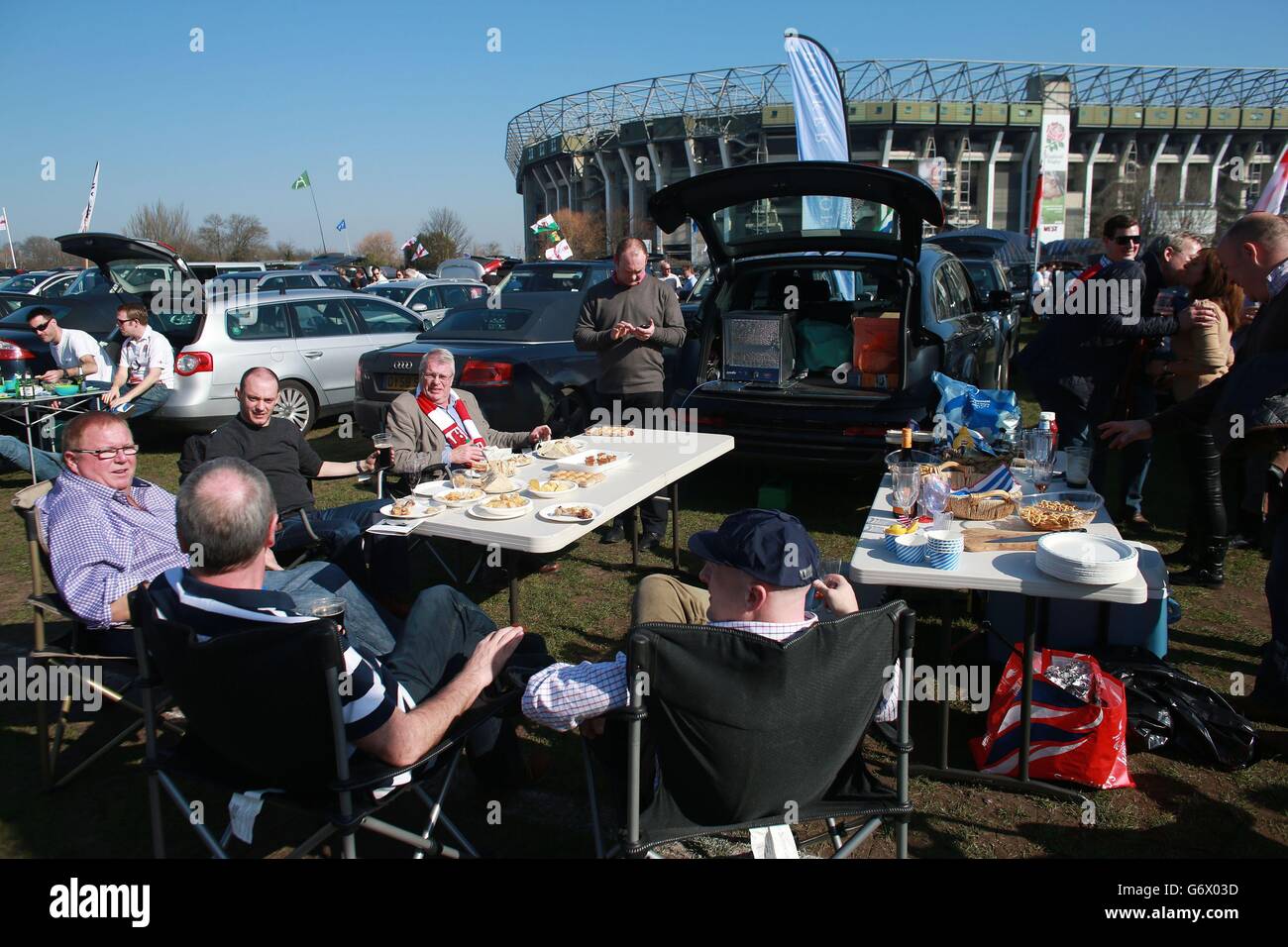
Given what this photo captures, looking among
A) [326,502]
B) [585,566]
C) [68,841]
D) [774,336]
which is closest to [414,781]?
[68,841]

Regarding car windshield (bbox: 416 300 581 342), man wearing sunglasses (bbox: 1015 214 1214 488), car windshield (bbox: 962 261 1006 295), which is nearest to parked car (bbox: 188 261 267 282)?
car windshield (bbox: 416 300 581 342)

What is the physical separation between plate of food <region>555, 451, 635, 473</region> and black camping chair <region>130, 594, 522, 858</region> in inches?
85.7

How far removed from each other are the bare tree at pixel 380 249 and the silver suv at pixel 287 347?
137 feet

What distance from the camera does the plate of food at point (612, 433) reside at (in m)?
5.18

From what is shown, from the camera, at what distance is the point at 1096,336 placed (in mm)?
5105

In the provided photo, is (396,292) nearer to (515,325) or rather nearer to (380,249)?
(515,325)

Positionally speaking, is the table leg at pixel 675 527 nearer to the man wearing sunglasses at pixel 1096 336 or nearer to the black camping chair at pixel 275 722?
the man wearing sunglasses at pixel 1096 336

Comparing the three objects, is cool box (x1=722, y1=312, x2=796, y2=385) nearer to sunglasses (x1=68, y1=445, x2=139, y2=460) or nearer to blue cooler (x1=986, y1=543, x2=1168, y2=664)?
blue cooler (x1=986, y1=543, x2=1168, y2=664)

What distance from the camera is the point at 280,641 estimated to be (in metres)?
2.03

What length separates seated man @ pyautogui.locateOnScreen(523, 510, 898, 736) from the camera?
6.81 ft

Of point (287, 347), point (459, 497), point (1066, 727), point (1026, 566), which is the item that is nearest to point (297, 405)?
point (287, 347)
